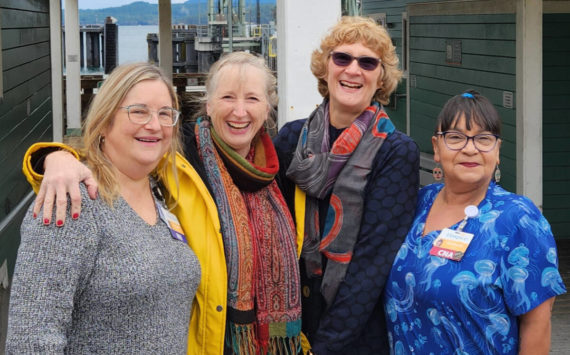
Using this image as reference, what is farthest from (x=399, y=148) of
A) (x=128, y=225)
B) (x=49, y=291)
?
(x=49, y=291)

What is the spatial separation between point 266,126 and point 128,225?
0.93 metres

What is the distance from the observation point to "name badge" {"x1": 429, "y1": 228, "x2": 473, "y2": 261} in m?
2.53

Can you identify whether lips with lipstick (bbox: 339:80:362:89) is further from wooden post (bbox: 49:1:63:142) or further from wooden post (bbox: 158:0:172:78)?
wooden post (bbox: 158:0:172:78)

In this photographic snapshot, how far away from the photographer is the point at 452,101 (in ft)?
8.96

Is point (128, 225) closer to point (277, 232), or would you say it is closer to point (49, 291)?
point (49, 291)

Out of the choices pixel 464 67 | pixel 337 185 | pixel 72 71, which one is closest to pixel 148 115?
pixel 337 185

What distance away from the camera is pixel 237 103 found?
276 centimetres

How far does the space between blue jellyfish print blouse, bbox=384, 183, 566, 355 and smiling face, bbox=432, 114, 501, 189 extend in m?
0.08

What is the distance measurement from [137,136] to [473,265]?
3.71 feet

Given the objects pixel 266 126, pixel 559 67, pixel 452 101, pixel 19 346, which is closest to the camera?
pixel 19 346

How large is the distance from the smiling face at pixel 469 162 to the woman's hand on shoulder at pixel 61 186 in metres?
1.20

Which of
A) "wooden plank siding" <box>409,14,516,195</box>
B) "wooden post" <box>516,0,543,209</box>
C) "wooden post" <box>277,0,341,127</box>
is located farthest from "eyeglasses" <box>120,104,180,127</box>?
"wooden plank siding" <box>409,14,516,195</box>

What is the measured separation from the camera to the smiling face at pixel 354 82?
9.57 ft

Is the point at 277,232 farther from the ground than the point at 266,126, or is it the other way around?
the point at 266,126
